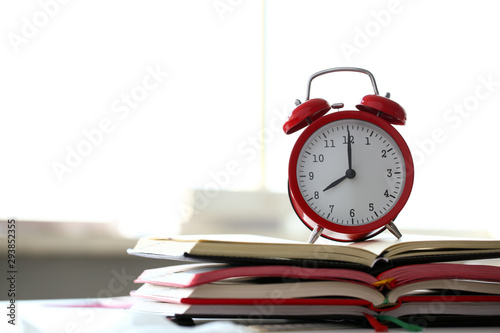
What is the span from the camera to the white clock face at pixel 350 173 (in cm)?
97

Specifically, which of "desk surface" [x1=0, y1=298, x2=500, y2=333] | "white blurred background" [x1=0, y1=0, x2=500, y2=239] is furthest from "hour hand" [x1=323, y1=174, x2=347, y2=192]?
"white blurred background" [x1=0, y1=0, x2=500, y2=239]

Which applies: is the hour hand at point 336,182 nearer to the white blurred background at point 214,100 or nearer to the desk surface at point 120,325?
the desk surface at point 120,325

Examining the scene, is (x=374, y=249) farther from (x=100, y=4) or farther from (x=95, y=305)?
(x=100, y=4)

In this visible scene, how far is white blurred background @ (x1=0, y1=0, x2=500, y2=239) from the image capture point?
5.11ft

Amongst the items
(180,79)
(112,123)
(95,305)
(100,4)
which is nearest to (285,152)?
(180,79)

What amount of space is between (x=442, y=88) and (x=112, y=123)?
1.15 meters

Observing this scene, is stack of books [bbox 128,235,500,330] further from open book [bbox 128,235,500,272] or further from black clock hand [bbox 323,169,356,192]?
black clock hand [bbox 323,169,356,192]

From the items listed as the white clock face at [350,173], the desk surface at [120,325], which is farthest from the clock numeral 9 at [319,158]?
the desk surface at [120,325]

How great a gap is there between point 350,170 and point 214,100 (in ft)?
2.76

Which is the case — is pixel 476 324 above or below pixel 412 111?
below

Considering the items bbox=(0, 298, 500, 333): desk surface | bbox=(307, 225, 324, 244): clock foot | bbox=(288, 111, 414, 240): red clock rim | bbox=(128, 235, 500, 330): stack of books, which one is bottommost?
bbox=(0, 298, 500, 333): desk surface

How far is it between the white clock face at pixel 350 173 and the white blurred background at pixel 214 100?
2.41 feet

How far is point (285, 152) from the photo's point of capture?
5.91 feet

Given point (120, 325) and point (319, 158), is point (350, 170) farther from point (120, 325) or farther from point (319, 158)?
point (120, 325)
